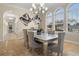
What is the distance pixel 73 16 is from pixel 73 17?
2 centimetres

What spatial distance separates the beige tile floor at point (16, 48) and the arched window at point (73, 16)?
35 cm

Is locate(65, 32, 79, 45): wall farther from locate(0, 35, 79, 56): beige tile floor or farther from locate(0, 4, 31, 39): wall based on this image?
locate(0, 4, 31, 39): wall

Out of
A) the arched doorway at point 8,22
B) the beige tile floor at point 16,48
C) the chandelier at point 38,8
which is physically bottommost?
the beige tile floor at point 16,48

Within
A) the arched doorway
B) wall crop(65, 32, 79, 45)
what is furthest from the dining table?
the arched doorway

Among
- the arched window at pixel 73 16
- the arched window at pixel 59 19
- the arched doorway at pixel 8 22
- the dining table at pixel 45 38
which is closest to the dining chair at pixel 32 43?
the dining table at pixel 45 38

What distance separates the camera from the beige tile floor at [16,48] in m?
2.06

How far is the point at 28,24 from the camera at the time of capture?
212 cm

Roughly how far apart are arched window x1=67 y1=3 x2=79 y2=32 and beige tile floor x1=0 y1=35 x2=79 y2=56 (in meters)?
0.35

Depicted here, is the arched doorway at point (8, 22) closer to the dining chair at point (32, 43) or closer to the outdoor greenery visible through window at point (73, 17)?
the dining chair at point (32, 43)

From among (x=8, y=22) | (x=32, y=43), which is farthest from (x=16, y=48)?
(x=8, y=22)

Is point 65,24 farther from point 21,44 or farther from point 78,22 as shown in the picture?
point 21,44

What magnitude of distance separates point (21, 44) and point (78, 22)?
48.5 inches

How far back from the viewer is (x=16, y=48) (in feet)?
6.81

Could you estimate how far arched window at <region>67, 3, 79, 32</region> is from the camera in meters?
2.09
